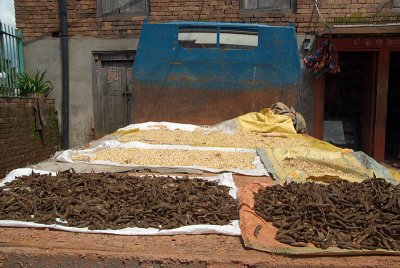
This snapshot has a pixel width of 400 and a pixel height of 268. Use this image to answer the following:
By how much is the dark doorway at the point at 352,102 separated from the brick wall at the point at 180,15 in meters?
1.10

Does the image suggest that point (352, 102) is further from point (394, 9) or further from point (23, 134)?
point (23, 134)

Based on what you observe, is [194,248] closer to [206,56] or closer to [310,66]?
[206,56]

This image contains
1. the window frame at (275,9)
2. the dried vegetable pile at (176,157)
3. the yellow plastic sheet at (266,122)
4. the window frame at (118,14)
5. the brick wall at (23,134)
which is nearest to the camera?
the dried vegetable pile at (176,157)

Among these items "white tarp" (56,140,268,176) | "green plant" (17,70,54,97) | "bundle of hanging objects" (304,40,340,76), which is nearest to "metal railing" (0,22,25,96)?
"green plant" (17,70,54,97)

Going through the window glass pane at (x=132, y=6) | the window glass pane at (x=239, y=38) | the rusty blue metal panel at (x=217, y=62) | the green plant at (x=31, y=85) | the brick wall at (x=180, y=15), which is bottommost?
the green plant at (x=31, y=85)

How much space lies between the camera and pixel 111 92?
880 cm

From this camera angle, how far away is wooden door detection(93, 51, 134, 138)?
28.6 ft

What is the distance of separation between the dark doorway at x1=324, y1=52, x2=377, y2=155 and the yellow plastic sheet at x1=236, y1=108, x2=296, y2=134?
3309mm

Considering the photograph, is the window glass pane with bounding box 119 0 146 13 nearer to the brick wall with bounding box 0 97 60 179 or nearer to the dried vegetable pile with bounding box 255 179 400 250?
the brick wall with bounding box 0 97 60 179

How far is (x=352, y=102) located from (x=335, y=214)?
814 centimetres

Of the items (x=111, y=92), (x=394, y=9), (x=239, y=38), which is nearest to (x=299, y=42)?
(x=394, y=9)

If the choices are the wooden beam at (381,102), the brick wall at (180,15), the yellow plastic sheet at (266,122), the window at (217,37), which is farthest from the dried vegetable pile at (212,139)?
the wooden beam at (381,102)

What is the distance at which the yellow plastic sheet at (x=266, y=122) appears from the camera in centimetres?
562

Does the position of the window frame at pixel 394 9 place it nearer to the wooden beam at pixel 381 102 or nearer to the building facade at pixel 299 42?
the building facade at pixel 299 42
